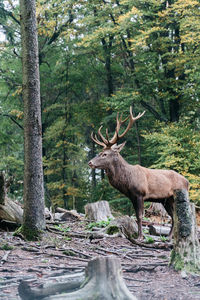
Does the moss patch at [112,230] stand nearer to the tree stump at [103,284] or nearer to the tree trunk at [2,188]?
the tree trunk at [2,188]

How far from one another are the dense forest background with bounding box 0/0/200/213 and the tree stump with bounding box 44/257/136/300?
31.1ft

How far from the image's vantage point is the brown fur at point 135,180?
7.89 m

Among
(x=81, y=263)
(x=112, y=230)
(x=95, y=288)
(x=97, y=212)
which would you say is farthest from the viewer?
(x=97, y=212)

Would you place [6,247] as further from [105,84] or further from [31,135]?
[105,84]

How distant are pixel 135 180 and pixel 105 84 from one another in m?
15.6

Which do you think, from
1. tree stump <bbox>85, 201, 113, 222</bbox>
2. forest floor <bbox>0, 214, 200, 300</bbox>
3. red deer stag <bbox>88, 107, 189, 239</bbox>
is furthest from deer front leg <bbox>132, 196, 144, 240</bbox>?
tree stump <bbox>85, 201, 113, 222</bbox>

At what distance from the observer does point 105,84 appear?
22844 millimetres

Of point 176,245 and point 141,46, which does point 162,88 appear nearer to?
point 141,46

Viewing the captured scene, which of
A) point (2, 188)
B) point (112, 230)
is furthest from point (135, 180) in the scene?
point (2, 188)

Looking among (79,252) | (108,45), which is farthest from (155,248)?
(108,45)

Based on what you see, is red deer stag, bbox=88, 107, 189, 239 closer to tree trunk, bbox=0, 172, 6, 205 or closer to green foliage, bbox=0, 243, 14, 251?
tree trunk, bbox=0, 172, 6, 205

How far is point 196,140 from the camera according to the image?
47.8 ft

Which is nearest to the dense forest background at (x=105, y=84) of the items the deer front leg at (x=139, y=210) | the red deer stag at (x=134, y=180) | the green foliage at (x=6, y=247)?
the red deer stag at (x=134, y=180)

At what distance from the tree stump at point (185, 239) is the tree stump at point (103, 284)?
1.42 metres
